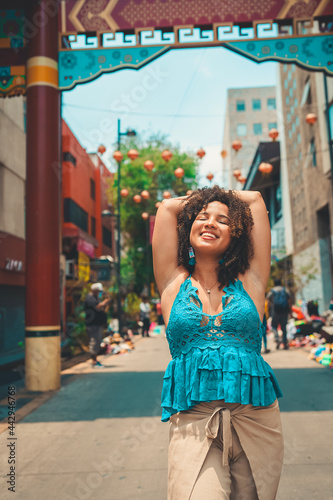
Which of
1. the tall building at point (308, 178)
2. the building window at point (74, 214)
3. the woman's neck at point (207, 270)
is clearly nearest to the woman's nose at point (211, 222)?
the woman's neck at point (207, 270)

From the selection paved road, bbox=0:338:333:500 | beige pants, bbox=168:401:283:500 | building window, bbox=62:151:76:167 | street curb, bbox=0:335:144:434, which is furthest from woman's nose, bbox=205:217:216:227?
building window, bbox=62:151:76:167

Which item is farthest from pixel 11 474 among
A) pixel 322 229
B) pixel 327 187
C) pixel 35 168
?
pixel 322 229

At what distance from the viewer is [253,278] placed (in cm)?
263

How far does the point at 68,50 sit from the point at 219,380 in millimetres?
7744

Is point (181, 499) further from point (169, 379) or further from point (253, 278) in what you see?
point (253, 278)

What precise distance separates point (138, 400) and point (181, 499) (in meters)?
5.05

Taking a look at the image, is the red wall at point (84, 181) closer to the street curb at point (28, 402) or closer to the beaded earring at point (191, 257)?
the street curb at point (28, 402)

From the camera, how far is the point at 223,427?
2227mm

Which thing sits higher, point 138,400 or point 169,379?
point 169,379

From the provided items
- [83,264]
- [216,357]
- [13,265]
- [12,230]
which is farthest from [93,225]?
[216,357]

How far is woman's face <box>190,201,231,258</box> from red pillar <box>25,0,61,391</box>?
6076 millimetres

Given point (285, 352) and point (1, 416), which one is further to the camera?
point (285, 352)

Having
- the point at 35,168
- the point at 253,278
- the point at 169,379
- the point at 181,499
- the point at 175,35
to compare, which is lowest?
the point at 181,499

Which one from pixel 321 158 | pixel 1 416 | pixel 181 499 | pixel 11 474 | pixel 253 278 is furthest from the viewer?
pixel 321 158
